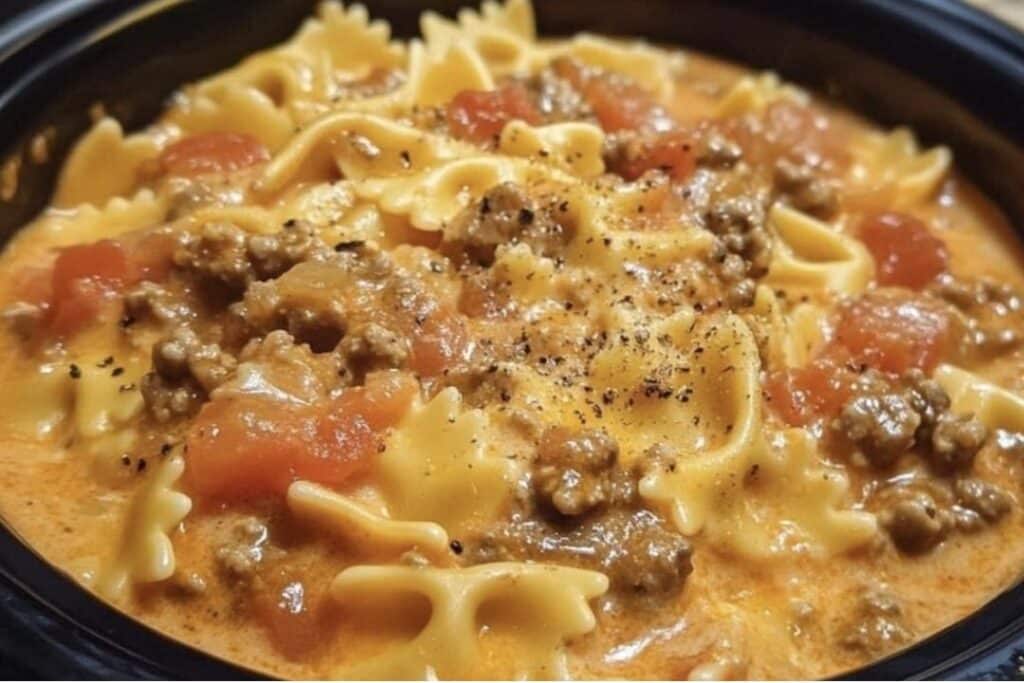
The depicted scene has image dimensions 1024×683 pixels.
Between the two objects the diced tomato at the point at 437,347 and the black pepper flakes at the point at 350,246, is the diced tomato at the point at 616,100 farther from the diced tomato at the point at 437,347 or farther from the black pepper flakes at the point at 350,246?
the diced tomato at the point at 437,347

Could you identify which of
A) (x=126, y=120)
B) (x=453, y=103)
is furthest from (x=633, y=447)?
(x=126, y=120)

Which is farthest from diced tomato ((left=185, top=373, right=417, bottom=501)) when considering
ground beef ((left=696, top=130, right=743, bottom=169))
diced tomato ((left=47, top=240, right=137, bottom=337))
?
ground beef ((left=696, top=130, right=743, bottom=169))

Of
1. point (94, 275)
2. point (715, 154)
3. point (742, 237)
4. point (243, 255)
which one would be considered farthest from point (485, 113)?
point (94, 275)

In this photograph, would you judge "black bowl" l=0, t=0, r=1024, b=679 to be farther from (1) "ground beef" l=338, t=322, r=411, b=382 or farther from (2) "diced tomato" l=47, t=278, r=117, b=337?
(1) "ground beef" l=338, t=322, r=411, b=382

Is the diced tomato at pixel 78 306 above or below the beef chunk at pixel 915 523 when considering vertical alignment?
above

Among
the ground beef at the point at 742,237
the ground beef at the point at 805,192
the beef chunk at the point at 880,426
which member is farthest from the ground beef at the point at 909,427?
the ground beef at the point at 805,192

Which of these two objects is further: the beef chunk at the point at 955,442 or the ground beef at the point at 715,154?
the ground beef at the point at 715,154
